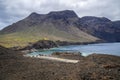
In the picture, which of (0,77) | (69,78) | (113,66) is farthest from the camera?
(113,66)

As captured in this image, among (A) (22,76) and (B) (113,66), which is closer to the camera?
(A) (22,76)

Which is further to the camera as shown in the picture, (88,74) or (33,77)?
(33,77)

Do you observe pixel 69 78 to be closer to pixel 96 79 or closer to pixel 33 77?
pixel 96 79

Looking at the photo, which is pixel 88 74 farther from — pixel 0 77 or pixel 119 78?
pixel 0 77

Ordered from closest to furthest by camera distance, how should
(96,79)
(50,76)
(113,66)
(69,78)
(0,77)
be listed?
(96,79)
(69,78)
(50,76)
(0,77)
(113,66)

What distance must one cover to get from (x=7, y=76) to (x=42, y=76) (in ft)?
25.3

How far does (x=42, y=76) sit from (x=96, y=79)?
11.8m

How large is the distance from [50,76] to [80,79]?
25.5ft

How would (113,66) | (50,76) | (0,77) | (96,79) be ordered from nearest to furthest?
(96,79) < (50,76) < (0,77) < (113,66)

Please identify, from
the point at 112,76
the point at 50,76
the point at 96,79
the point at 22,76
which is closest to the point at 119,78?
the point at 112,76

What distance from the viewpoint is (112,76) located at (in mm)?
34250

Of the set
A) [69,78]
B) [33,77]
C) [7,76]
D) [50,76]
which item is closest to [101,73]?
[69,78]

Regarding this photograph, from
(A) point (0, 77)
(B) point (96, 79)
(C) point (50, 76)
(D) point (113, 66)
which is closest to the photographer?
(B) point (96, 79)

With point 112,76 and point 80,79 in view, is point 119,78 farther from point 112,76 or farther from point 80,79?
point 80,79
